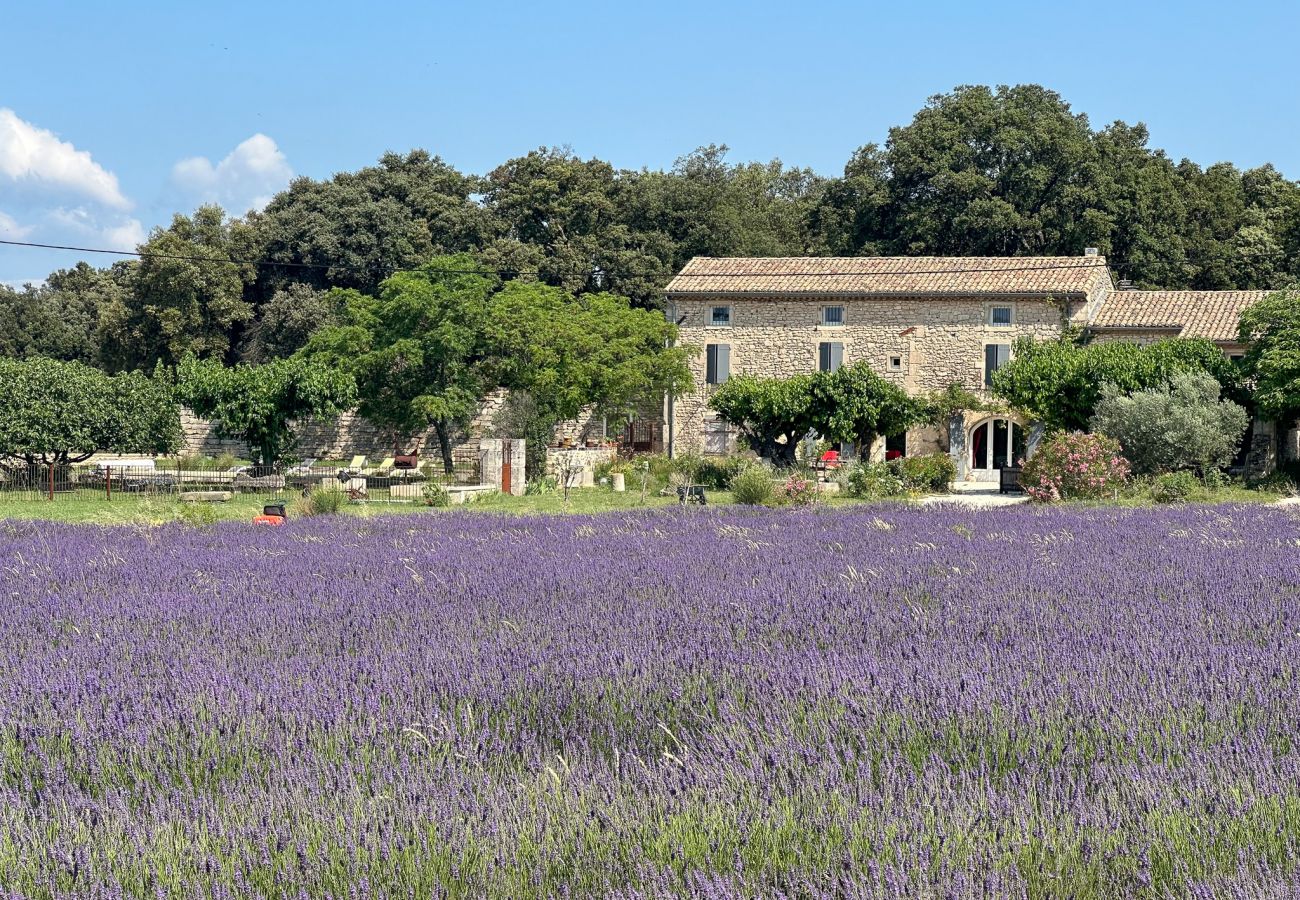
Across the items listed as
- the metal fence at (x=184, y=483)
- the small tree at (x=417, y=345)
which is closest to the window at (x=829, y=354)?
the small tree at (x=417, y=345)

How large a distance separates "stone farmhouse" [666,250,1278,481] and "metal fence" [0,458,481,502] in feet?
35.9

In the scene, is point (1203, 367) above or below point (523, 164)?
below

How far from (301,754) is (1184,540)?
29.1 ft

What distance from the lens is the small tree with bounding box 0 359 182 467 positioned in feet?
78.8

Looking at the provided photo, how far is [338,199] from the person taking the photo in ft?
142

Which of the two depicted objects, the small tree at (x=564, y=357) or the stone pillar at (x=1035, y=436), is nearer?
the small tree at (x=564, y=357)

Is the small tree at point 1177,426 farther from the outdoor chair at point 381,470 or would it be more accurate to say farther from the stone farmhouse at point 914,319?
the outdoor chair at point 381,470

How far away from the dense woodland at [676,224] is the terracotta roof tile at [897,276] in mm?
5513

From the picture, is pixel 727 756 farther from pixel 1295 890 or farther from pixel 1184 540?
pixel 1184 540

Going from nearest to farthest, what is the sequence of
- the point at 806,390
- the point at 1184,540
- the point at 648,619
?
the point at 648,619 → the point at 1184,540 → the point at 806,390

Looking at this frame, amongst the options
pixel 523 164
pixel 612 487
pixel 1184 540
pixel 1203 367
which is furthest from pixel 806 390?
pixel 523 164

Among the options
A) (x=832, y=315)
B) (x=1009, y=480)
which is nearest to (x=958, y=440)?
(x=832, y=315)

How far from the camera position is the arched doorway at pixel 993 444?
3142 centimetres

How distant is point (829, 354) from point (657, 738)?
31.1 metres
